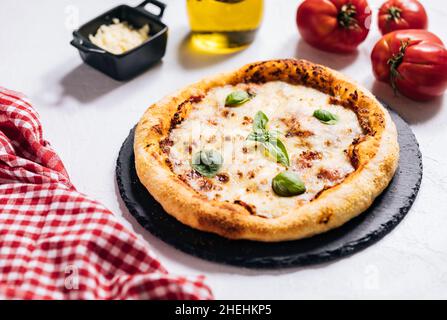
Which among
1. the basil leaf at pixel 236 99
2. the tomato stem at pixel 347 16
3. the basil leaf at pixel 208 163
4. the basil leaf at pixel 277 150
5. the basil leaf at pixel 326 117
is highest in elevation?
the tomato stem at pixel 347 16

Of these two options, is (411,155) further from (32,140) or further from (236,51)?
(32,140)

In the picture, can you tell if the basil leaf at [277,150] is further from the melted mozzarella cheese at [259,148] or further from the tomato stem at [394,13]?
the tomato stem at [394,13]

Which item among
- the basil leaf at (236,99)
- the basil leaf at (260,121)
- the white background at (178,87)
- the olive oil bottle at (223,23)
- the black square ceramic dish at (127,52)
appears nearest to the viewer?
the white background at (178,87)

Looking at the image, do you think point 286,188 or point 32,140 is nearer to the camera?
point 286,188

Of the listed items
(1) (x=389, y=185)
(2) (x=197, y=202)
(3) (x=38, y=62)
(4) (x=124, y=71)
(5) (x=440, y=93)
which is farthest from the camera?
(3) (x=38, y=62)

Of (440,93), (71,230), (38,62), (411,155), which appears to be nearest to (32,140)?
(71,230)

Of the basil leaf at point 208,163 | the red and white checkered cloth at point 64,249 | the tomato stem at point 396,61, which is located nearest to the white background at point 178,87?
the tomato stem at point 396,61

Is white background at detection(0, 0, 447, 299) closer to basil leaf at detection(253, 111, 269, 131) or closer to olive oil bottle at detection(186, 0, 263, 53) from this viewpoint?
olive oil bottle at detection(186, 0, 263, 53)
